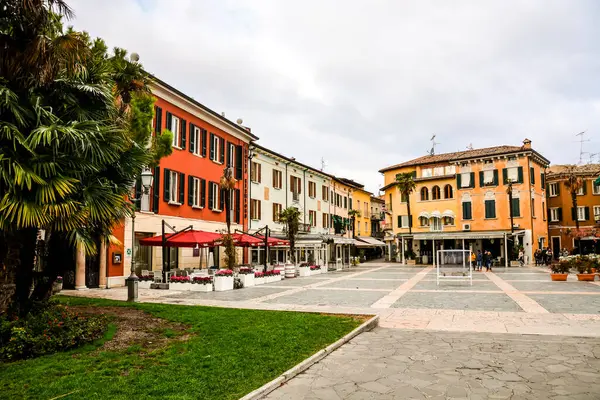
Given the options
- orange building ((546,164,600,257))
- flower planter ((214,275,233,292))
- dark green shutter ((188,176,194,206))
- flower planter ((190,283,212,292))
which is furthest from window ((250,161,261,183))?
orange building ((546,164,600,257))

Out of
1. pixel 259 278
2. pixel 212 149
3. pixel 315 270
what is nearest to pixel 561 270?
pixel 259 278

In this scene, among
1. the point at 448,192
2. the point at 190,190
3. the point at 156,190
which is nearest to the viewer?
the point at 156,190

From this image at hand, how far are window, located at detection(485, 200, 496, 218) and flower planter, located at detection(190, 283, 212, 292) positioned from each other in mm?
34548

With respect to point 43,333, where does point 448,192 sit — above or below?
above

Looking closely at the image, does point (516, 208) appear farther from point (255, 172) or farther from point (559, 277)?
point (255, 172)

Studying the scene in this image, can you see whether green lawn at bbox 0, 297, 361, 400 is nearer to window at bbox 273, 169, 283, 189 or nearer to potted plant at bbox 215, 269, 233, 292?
potted plant at bbox 215, 269, 233, 292

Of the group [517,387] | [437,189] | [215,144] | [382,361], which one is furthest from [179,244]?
[437,189]

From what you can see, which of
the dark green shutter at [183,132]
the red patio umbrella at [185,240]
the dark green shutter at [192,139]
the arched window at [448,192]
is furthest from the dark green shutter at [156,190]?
the arched window at [448,192]

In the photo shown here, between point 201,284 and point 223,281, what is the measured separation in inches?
38.7

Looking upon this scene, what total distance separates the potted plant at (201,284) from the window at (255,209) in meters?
14.2

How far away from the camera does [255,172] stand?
112 ft

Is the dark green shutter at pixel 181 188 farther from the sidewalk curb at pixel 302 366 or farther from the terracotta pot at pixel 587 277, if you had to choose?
the terracotta pot at pixel 587 277

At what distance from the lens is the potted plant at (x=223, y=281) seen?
19.6 m

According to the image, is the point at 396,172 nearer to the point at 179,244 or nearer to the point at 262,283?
the point at 262,283
